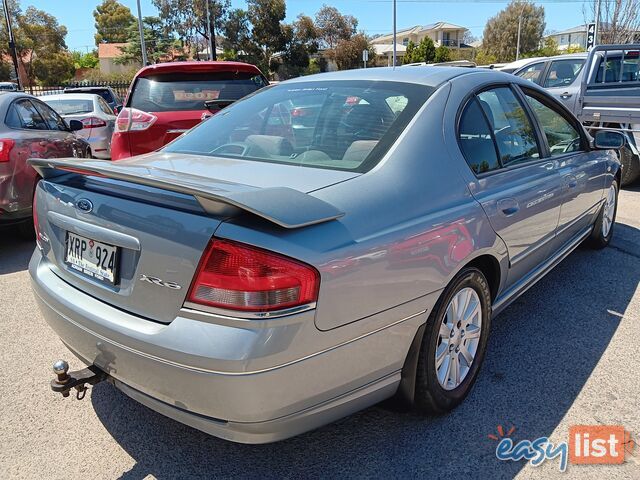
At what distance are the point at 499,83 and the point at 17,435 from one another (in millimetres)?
3140

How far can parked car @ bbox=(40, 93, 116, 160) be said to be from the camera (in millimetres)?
10109

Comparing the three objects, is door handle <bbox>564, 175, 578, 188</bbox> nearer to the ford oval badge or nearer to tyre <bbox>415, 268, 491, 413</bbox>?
tyre <bbox>415, 268, 491, 413</bbox>

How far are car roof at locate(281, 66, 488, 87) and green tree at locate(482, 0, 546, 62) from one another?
66.2m

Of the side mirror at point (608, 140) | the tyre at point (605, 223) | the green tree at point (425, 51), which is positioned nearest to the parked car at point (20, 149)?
the side mirror at point (608, 140)

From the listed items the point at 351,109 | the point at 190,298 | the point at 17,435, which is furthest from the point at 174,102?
the point at 190,298

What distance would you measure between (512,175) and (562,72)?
805 centimetres

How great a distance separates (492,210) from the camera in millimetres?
2752

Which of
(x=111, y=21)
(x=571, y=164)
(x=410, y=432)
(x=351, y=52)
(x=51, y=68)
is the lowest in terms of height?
(x=410, y=432)

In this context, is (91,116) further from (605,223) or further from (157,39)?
(157,39)

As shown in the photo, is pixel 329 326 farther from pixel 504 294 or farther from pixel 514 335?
pixel 514 335

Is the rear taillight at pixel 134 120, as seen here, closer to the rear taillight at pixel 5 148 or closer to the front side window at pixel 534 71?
the rear taillight at pixel 5 148

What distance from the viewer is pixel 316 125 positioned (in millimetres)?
2842

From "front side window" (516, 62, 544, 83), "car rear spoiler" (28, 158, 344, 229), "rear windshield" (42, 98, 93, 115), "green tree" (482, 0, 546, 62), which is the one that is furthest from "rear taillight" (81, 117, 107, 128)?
"green tree" (482, 0, 546, 62)

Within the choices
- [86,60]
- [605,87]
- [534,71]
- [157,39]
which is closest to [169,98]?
[605,87]
